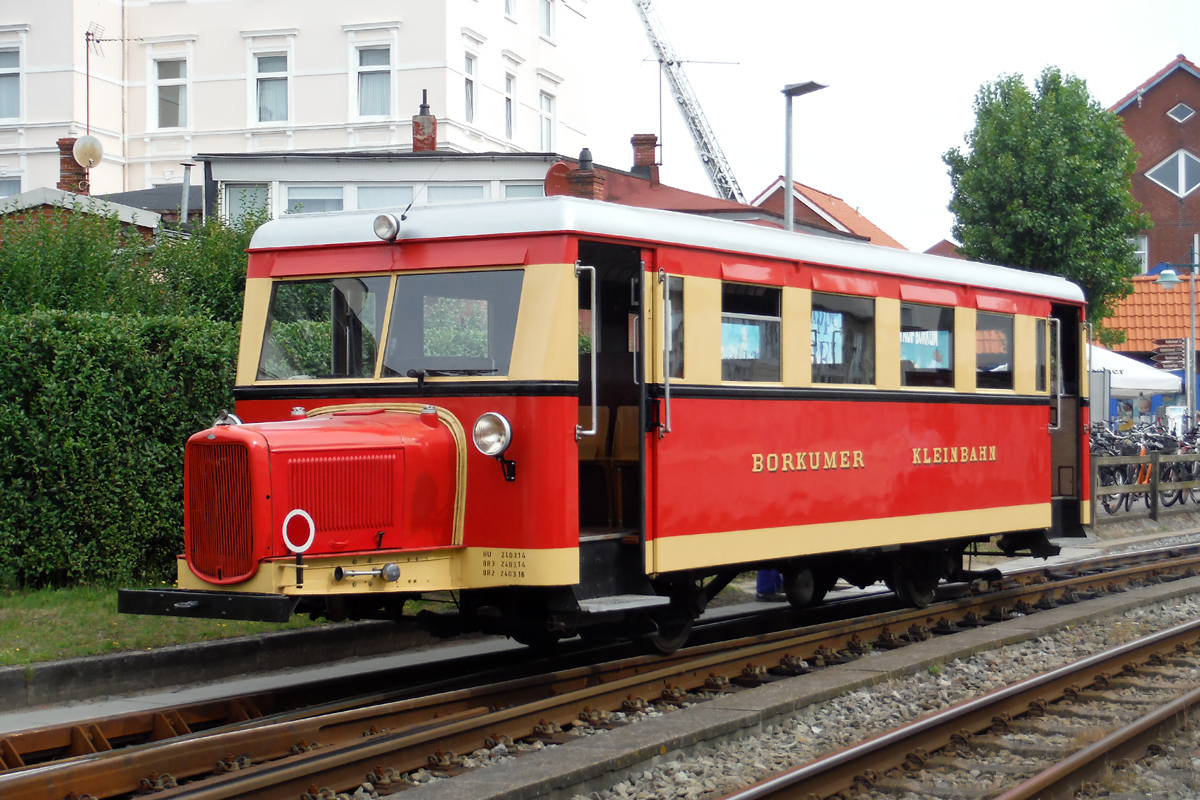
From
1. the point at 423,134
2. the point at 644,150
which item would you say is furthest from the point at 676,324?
the point at 644,150

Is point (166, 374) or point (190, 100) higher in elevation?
point (190, 100)

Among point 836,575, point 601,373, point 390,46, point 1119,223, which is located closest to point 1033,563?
point 836,575

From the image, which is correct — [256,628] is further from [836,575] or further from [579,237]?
[836,575]

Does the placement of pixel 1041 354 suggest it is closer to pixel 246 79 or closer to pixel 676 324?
pixel 676 324

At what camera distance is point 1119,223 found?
31078mm

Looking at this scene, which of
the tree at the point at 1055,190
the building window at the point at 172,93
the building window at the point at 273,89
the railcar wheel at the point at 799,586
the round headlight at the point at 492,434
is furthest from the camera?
the building window at the point at 172,93

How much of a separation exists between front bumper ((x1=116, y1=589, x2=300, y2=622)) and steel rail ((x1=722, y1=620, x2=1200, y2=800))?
8.29ft

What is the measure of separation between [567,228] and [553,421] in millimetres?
1145

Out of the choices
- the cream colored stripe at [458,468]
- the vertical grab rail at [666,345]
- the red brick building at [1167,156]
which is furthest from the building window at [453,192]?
the red brick building at [1167,156]

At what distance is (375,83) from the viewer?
37875 mm

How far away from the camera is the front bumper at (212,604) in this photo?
694cm

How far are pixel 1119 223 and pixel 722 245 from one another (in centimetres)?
2499

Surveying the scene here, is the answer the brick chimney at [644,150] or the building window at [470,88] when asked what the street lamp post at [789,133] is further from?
the building window at [470,88]

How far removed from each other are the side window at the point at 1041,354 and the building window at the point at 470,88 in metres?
27.9
